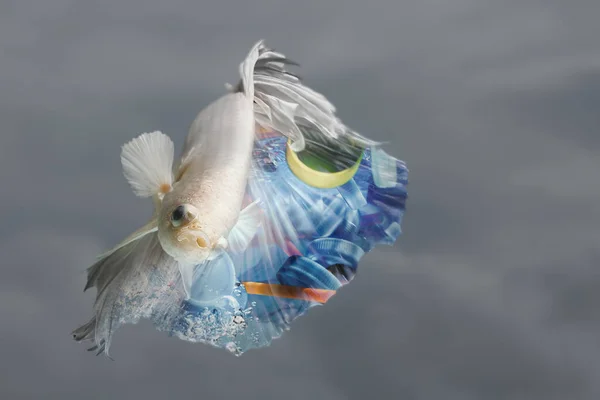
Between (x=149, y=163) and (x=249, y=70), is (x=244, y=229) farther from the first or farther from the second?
(x=249, y=70)

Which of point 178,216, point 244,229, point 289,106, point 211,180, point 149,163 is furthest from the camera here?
point 289,106

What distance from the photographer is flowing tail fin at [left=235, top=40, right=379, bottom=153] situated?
6.78 meters

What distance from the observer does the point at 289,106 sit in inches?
269

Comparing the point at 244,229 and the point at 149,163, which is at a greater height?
the point at 149,163

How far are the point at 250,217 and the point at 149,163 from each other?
634 mm

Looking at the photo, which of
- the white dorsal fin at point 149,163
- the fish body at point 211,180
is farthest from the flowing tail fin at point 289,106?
the white dorsal fin at point 149,163

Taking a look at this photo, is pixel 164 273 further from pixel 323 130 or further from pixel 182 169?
pixel 323 130

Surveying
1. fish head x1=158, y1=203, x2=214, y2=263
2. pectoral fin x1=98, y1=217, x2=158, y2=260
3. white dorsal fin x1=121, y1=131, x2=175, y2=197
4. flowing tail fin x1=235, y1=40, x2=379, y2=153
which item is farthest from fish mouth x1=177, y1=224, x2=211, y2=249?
flowing tail fin x1=235, y1=40, x2=379, y2=153

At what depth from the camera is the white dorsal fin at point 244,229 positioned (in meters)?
5.93

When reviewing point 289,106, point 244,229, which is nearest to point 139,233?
point 244,229

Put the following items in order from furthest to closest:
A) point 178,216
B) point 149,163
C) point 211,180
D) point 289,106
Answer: point 289,106
point 149,163
point 211,180
point 178,216

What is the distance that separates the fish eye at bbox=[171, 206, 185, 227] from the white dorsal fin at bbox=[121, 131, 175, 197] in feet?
1.38

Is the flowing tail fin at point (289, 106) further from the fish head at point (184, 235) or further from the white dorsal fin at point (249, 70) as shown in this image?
the fish head at point (184, 235)

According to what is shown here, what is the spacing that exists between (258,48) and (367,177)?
106cm
